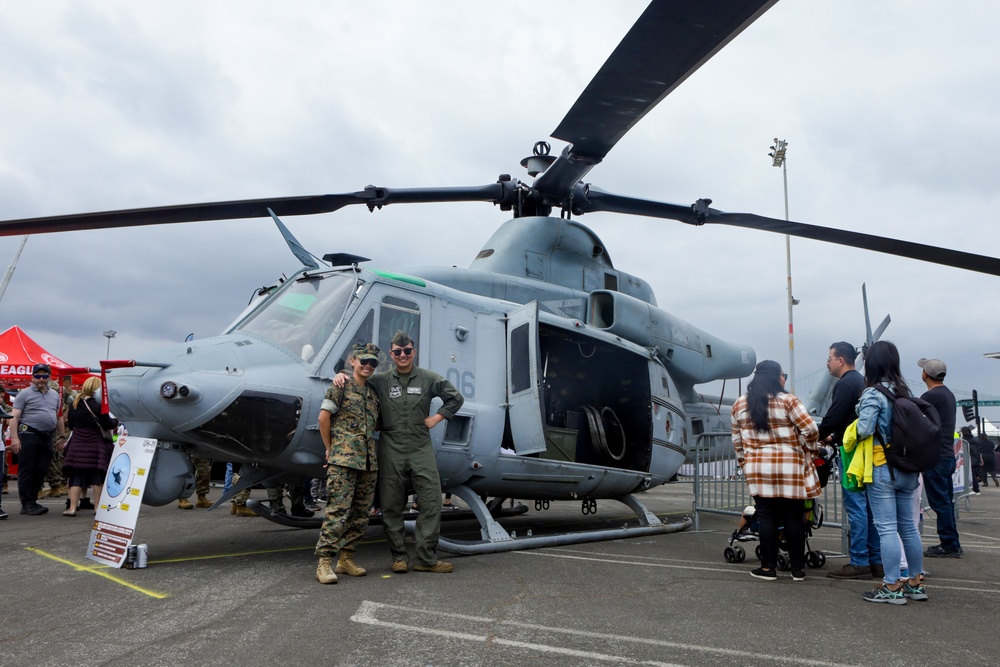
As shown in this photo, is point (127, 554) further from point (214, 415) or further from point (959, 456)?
point (959, 456)

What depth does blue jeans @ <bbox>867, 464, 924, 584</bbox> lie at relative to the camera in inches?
183

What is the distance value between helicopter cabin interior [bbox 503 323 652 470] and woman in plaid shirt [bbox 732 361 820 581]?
2.70 metres

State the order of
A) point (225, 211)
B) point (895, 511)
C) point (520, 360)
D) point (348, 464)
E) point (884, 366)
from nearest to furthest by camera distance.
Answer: point (895, 511), point (884, 366), point (348, 464), point (225, 211), point (520, 360)

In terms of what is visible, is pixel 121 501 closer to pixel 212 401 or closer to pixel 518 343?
pixel 212 401

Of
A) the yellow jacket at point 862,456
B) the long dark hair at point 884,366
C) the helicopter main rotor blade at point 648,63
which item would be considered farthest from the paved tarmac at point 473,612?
the helicopter main rotor blade at point 648,63

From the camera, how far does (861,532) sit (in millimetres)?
5523

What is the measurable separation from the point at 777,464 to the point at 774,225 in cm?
347

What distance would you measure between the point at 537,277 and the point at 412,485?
145 inches

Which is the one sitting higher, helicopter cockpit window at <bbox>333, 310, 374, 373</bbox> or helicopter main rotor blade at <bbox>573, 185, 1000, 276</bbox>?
helicopter main rotor blade at <bbox>573, 185, 1000, 276</bbox>

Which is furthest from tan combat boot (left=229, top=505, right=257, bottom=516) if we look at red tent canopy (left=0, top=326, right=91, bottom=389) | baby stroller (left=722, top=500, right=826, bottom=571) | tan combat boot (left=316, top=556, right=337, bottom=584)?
red tent canopy (left=0, top=326, right=91, bottom=389)

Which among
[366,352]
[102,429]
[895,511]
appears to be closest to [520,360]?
[366,352]

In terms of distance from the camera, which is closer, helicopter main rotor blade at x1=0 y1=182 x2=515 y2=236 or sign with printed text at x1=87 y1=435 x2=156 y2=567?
sign with printed text at x1=87 y1=435 x2=156 y2=567

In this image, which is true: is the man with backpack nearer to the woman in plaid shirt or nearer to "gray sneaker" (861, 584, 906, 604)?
the woman in plaid shirt

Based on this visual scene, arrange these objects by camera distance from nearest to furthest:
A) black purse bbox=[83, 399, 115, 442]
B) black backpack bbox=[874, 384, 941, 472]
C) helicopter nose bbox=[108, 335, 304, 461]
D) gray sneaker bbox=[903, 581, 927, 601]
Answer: black backpack bbox=[874, 384, 941, 472]
gray sneaker bbox=[903, 581, 927, 601]
helicopter nose bbox=[108, 335, 304, 461]
black purse bbox=[83, 399, 115, 442]
